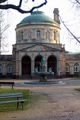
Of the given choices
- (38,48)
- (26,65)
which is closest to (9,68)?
(26,65)

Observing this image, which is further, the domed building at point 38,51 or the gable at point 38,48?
the domed building at point 38,51

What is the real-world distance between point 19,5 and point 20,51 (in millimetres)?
67232

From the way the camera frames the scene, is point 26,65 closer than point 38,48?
No

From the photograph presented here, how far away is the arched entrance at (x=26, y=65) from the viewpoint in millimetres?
85938

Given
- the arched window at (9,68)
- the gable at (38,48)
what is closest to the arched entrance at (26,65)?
the gable at (38,48)

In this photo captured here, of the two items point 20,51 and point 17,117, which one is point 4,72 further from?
point 17,117

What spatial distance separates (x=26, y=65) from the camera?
87.2 metres

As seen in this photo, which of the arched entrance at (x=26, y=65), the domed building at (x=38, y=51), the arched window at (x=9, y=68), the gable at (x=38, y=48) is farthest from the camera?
the arched window at (x=9, y=68)

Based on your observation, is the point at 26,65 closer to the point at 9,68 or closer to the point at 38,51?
the point at 9,68

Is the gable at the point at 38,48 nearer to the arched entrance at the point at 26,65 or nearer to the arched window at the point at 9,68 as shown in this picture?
the arched entrance at the point at 26,65

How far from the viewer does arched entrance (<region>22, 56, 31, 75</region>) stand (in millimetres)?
85938

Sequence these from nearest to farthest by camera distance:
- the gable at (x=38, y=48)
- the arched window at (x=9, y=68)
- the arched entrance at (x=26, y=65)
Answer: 1. the gable at (x=38, y=48)
2. the arched entrance at (x=26, y=65)
3. the arched window at (x=9, y=68)

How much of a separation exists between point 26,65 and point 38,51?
6.55 metres

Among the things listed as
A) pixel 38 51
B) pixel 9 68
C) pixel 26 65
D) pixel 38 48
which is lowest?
pixel 9 68
